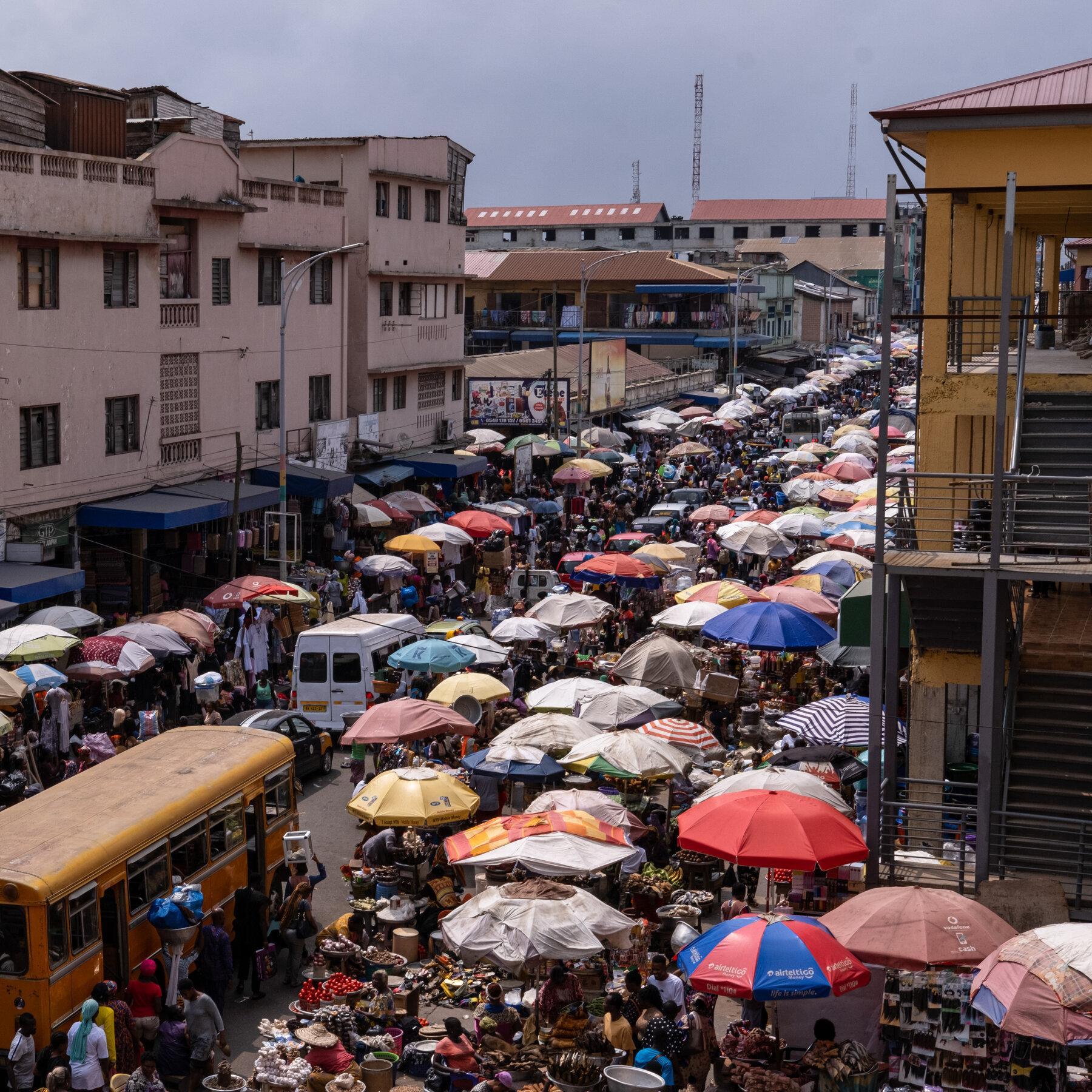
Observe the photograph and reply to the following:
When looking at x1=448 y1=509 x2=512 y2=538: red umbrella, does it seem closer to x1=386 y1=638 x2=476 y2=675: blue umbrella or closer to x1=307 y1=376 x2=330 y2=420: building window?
x1=307 y1=376 x2=330 y2=420: building window

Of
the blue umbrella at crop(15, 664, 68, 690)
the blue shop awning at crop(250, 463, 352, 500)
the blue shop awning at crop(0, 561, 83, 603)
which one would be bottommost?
the blue umbrella at crop(15, 664, 68, 690)

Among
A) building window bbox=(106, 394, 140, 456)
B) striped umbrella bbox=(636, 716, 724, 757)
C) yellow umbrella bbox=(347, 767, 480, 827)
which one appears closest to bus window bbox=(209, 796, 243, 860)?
yellow umbrella bbox=(347, 767, 480, 827)

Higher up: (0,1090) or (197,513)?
(197,513)

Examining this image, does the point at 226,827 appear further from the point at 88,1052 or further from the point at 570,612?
the point at 570,612

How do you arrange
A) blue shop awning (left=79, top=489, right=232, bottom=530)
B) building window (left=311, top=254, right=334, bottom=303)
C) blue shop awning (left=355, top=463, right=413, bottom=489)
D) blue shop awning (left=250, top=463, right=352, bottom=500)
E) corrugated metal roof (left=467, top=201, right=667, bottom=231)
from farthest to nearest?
corrugated metal roof (left=467, top=201, right=667, bottom=231) → blue shop awning (left=355, top=463, right=413, bottom=489) → building window (left=311, top=254, right=334, bottom=303) → blue shop awning (left=250, top=463, right=352, bottom=500) → blue shop awning (left=79, top=489, right=232, bottom=530)

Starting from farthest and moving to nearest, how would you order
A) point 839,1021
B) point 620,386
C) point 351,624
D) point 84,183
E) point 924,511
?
point 620,386
point 84,183
point 351,624
point 924,511
point 839,1021

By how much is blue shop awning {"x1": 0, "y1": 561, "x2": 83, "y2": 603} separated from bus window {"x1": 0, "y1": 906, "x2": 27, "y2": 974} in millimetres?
13526

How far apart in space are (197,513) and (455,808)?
→ 1546 cm

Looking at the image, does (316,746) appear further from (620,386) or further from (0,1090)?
(620,386)

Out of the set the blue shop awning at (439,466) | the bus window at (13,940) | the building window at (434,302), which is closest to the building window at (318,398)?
the blue shop awning at (439,466)

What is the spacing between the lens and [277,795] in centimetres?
1683

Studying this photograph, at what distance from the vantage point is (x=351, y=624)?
2475cm

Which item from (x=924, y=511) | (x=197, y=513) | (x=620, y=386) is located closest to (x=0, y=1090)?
(x=924, y=511)

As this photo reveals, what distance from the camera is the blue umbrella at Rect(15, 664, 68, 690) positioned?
69.4ft
